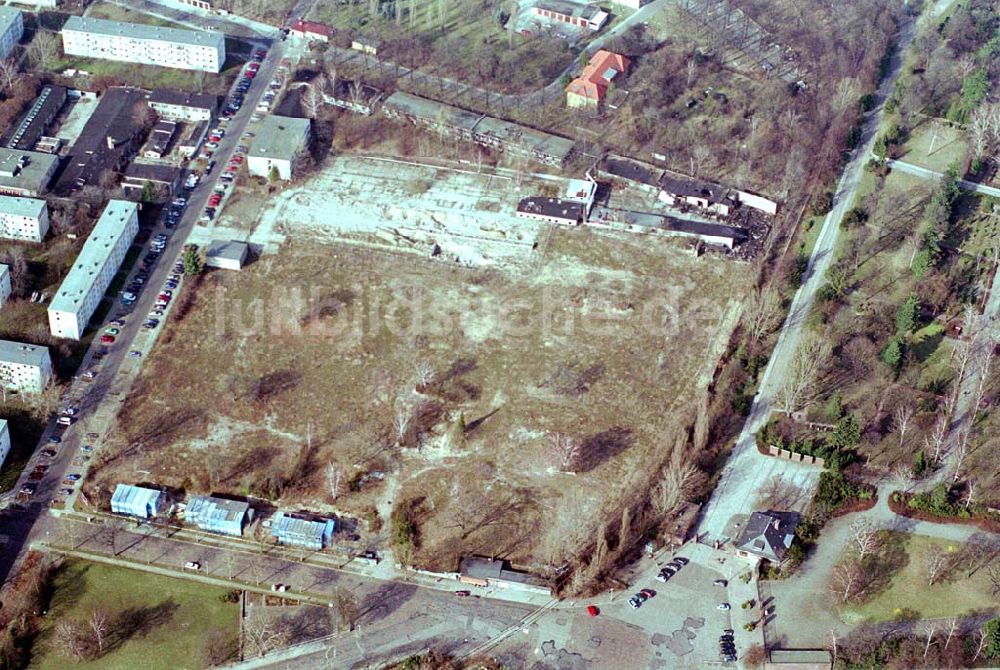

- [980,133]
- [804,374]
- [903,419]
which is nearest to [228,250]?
[804,374]

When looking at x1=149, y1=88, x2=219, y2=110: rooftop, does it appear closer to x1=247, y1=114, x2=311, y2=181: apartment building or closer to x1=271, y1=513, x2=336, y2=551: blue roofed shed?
x1=247, y1=114, x2=311, y2=181: apartment building

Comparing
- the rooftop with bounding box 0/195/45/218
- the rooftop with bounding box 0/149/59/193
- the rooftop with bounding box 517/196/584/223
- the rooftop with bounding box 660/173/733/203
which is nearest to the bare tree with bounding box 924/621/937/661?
the rooftop with bounding box 660/173/733/203

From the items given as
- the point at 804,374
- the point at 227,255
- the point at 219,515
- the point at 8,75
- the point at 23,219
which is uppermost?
the point at 804,374

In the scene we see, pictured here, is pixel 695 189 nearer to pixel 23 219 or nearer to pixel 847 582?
pixel 847 582

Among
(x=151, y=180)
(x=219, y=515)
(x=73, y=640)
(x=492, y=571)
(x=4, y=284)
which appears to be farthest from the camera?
(x=151, y=180)

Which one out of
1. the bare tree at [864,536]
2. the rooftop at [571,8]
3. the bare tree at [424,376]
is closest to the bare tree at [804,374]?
the bare tree at [864,536]

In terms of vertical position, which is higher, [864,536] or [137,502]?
[864,536]
